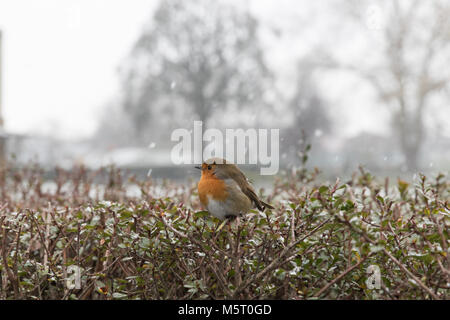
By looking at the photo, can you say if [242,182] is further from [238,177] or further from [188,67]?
[188,67]

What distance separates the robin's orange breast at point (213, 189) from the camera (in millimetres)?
801

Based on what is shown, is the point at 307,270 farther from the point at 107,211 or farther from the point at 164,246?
the point at 107,211

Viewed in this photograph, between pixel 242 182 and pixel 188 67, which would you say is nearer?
pixel 242 182

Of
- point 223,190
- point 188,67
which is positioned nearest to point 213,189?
point 223,190

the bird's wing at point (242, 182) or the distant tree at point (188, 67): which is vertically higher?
the distant tree at point (188, 67)

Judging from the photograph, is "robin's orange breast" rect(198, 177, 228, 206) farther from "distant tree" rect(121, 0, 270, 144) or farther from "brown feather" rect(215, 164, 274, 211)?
"distant tree" rect(121, 0, 270, 144)

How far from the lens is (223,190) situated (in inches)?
31.7

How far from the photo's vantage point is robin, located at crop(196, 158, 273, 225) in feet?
2.63

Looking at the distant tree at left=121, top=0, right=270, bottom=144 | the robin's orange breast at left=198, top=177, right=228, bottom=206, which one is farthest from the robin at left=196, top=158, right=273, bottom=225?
the distant tree at left=121, top=0, right=270, bottom=144

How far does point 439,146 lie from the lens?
7.52 metres

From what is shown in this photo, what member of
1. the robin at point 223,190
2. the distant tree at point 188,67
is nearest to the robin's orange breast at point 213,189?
the robin at point 223,190

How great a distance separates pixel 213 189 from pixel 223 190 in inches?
0.8

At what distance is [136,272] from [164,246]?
112 mm

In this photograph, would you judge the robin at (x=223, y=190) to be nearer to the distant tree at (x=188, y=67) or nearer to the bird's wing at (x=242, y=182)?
the bird's wing at (x=242, y=182)
